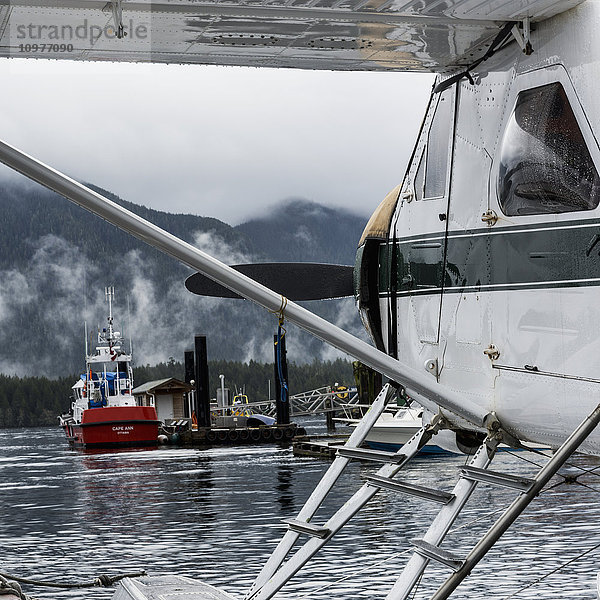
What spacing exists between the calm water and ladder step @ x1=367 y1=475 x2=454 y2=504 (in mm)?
394

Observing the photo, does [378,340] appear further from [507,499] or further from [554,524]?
[507,499]

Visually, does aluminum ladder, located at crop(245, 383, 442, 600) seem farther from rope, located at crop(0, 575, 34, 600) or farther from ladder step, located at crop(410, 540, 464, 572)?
rope, located at crop(0, 575, 34, 600)

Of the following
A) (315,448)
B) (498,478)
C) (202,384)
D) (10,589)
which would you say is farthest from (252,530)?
(202,384)

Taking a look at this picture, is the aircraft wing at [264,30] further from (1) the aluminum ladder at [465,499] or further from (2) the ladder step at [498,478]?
(2) the ladder step at [498,478]

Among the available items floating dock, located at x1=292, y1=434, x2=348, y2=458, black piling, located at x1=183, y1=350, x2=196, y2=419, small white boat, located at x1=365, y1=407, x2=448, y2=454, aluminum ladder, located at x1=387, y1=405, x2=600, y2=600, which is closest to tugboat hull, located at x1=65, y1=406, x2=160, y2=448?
black piling, located at x1=183, y1=350, x2=196, y2=419

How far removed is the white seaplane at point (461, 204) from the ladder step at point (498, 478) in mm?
14

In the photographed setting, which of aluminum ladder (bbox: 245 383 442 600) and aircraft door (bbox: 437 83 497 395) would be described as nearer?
aircraft door (bbox: 437 83 497 395)

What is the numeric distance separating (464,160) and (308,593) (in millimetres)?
8709

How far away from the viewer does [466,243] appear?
5176 mm

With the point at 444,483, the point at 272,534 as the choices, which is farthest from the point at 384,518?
the point at 444,483

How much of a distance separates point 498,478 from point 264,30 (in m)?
2.52

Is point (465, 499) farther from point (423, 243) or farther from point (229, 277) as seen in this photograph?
point (229, 277)

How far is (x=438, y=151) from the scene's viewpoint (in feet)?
18.5

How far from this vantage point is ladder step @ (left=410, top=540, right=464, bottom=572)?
4.62 metres
